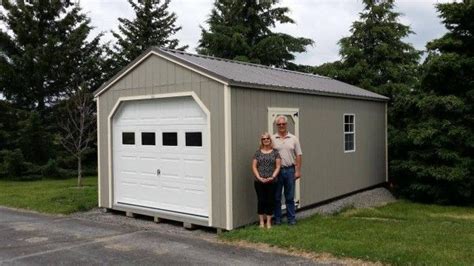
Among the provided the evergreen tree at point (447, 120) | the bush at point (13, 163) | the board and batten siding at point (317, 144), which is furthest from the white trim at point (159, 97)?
the bush at point (13, 163)

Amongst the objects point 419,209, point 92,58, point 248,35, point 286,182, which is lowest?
point 419,209

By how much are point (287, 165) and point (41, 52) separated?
598 inches

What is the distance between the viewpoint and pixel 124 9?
25.5 m

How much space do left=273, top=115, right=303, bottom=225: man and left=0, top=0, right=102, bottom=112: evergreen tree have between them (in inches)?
579

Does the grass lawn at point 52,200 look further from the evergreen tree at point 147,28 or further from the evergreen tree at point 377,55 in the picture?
the evergreen tree at point 147,28

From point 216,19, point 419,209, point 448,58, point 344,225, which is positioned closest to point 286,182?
point 344,225

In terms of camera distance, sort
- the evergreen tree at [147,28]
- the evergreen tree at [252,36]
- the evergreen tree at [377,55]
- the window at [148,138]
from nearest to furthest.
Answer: the window at [148,138] < the evergreen tree at [377,55] < the evergreen tree at [252,36] < the evergreen tree at [147,28]

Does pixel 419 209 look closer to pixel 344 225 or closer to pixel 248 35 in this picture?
pixel 344 225

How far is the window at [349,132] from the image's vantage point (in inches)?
438

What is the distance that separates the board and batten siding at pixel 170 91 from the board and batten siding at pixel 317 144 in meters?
0.24

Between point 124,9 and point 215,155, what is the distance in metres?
20.1

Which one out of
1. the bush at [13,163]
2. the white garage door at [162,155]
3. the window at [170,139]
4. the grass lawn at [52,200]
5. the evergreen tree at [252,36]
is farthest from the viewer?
the evergreen tree at [252,36]

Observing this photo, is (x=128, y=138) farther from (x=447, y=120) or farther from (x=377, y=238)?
(x=447, y=120)

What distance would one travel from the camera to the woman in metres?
7.39
